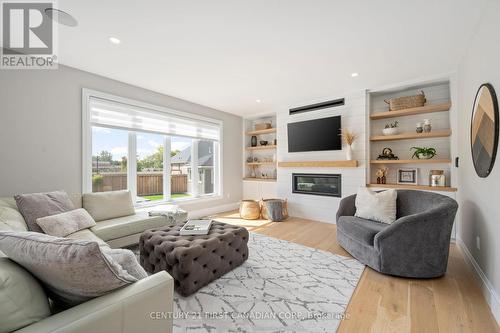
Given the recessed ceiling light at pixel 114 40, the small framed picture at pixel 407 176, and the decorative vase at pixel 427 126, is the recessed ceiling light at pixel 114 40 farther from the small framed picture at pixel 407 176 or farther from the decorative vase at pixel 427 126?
the small framed picture at pixel 407 176

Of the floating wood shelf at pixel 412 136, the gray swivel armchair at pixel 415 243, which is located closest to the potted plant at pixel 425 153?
the floating wood shelf at pixel 412 136

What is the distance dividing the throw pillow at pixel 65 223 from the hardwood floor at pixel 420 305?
2747 mm

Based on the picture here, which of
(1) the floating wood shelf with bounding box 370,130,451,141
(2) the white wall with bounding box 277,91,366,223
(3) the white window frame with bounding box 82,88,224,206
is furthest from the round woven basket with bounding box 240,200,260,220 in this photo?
(1) the floating wood shelf with bounding box 370,130,451,141

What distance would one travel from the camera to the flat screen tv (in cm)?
422

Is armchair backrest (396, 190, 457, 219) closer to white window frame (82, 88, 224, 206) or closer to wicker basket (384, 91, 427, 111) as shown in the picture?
wicker basket (384, 91, 427, 111)

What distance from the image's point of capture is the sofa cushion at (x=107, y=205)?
282 cm

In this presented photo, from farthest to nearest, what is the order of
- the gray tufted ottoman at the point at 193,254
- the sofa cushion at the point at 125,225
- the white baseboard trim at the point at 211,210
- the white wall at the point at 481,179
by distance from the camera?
the white baseboard trim at the point at 211,210
the sofa cushion at the point at 125,225
the gray tufted ottoman at the point at 193,254
the white wall at the point at 481,179

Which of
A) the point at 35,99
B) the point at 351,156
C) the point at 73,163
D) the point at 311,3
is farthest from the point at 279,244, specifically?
the point at 35,99

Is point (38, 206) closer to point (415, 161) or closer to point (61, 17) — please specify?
point (61, 17)

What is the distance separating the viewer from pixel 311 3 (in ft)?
6.07

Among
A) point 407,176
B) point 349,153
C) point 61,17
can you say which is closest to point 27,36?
point 61,17

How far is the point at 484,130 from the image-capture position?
1.92 m

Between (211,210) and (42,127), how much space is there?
3.27m

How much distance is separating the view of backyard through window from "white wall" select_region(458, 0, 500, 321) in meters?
4.48
